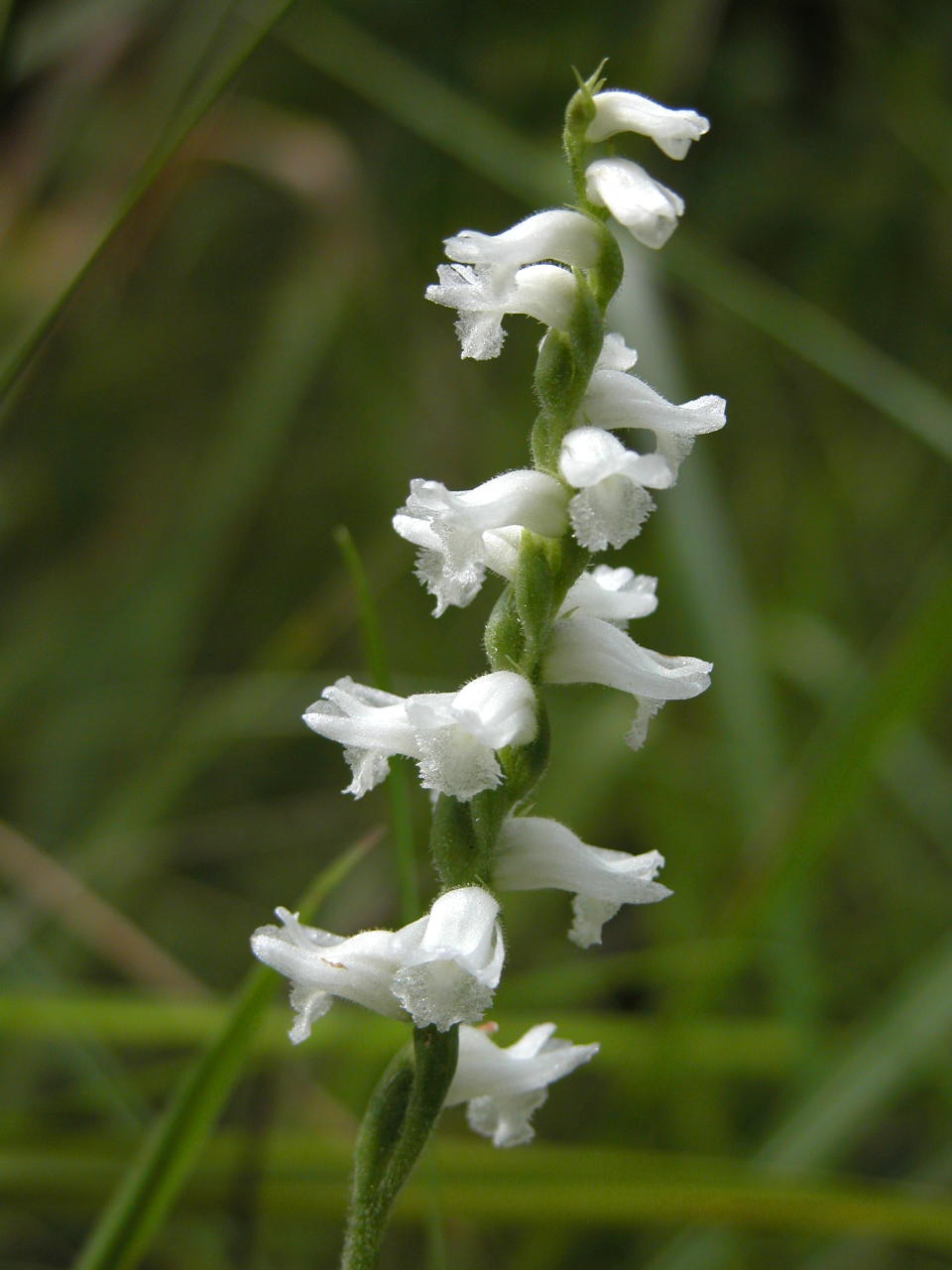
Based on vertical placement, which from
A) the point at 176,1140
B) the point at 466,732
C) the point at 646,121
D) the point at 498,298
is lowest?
the point at 176,1140

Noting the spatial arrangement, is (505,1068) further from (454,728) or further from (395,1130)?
(454,728)

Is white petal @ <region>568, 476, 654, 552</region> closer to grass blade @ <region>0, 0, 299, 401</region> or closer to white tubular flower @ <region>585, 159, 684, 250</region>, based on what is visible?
white tubular flower @ <region>585, 159, 684, 250</region>

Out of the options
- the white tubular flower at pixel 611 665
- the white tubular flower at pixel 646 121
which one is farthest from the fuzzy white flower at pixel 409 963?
the white tubular flower at pixel 646 121

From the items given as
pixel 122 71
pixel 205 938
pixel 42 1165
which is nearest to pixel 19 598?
pixel 205 938

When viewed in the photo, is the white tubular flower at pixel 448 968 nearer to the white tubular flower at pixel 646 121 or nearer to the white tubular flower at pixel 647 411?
the white tubular flower at pixel 647 411

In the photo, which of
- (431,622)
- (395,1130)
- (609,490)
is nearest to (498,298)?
(609,490)

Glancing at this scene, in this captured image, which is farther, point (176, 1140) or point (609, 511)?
point (176, 1140)

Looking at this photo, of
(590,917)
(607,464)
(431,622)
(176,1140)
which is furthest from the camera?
(431,622)
